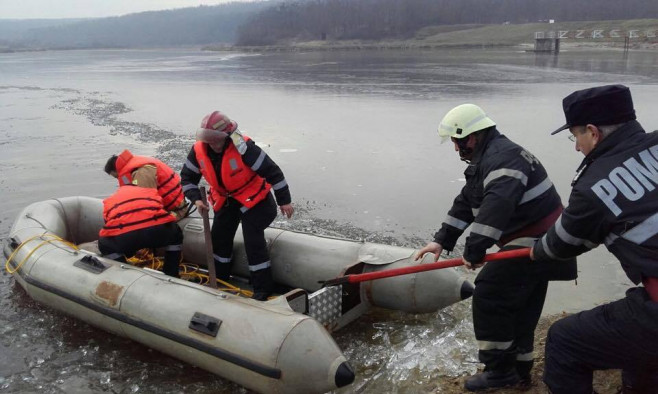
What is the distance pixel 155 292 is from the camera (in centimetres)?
364

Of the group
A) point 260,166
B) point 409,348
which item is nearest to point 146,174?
point 260,166

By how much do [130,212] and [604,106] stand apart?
10.7 ft

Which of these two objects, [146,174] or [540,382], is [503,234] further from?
[146,174]

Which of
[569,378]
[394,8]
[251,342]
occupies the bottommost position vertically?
[251,342]

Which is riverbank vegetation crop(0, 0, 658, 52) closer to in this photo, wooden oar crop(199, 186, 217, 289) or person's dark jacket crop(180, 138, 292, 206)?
person's dark jacket crop(180, 138, 292, 206)

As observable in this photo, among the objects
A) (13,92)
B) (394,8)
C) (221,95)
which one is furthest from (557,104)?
(394,8)

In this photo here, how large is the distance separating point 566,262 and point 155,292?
253 cm

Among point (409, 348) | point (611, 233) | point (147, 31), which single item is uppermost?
point (147, 31)

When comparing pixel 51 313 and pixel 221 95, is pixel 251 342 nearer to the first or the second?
pixel 51 313

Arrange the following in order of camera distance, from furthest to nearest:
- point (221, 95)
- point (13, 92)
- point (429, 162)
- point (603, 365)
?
point (13, 92) < point (221, 95) < point (429, 162) < point (603, 365)

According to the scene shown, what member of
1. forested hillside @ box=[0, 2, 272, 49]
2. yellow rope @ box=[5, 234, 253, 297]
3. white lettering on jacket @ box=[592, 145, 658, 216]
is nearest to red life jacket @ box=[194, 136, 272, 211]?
yellow rope @ box=[5, 234, 253, 297]

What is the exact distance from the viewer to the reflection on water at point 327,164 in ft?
12.0

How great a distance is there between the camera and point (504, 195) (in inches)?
101

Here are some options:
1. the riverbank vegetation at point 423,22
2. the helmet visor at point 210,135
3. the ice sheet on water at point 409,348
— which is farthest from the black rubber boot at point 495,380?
the riverbank vegetation at point 423,22
